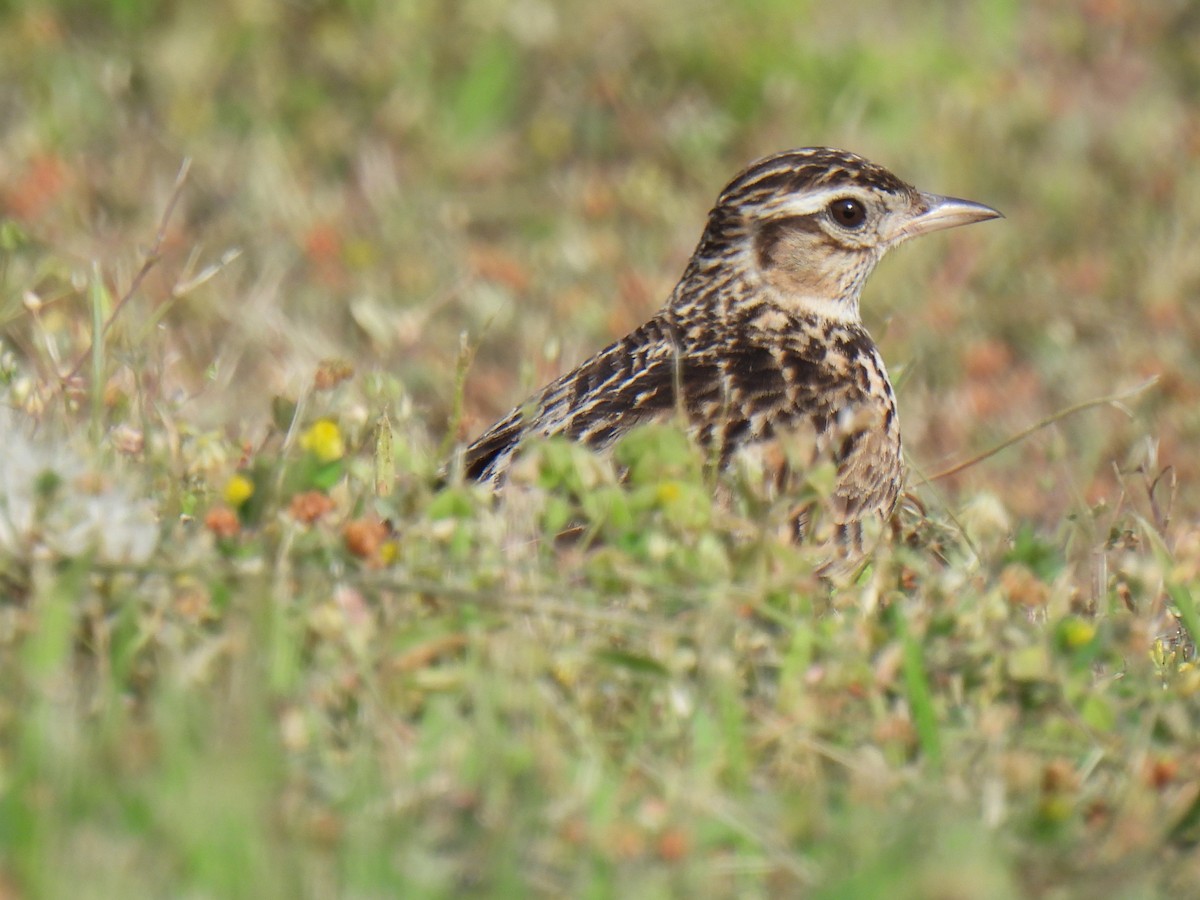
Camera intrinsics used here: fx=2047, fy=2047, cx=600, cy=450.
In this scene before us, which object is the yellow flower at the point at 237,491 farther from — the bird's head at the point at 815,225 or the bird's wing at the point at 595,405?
the bird's head at the point at 815,225

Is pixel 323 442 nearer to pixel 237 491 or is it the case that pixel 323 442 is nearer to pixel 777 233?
pixel 237 491

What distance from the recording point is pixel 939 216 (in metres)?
7.41

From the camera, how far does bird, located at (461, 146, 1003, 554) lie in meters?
5.80

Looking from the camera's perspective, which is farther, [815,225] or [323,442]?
[815,225]

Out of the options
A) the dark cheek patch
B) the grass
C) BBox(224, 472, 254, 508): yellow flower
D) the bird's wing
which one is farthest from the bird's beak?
BBox(224, 472, 254, 508): yellow flower

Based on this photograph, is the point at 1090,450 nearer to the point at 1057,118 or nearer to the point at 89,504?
the point at 1057,118

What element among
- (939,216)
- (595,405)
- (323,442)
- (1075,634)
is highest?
(939,216)

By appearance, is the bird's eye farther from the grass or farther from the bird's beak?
the grass

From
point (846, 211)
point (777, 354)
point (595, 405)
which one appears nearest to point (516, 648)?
point (595, 405)

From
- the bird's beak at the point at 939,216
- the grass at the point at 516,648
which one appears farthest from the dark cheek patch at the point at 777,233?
the grass at the point at 516,648

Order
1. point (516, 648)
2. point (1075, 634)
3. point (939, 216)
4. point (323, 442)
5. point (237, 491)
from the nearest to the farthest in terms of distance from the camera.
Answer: point (516, 648), point (1075, 634), point (237, 491), point (323, 442), point (939, 216)

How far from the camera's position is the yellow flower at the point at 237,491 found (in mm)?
4727

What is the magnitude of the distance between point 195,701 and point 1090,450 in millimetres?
5510

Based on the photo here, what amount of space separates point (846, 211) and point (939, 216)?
379mm
